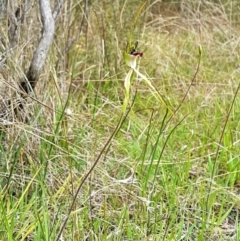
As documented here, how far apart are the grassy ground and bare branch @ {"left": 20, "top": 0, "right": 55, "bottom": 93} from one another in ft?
0.21

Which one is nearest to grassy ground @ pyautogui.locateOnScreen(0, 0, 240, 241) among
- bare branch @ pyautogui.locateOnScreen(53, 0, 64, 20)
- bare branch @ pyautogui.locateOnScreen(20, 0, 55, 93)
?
bare branch @ pyautogui.locateOnScreen(20, 0, 55, 93)

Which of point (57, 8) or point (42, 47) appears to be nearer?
point (42, 47)

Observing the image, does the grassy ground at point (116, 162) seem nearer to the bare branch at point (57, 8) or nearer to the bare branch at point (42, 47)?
the bare branch at point (42, 47)

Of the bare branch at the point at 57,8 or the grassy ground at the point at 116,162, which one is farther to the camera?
the bare branch at the point at 57,8

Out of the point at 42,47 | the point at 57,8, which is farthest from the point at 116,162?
the point at 57,8

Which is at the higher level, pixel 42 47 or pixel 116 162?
pixel 42 47

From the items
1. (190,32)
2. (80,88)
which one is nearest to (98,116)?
(80,88)

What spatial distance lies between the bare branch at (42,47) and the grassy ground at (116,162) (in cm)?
6

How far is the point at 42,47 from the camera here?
1.59 m

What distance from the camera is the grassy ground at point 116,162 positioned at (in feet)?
4.35

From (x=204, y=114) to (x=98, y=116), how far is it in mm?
432

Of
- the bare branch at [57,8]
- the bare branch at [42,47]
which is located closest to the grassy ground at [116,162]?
the bare branch at [42,47]

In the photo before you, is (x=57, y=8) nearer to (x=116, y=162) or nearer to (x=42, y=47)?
(x=42, y=47)

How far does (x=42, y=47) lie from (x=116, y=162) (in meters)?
0.40
